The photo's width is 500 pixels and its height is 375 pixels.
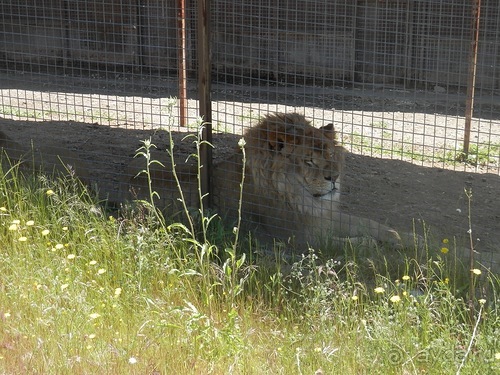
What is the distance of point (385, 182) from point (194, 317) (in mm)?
4918

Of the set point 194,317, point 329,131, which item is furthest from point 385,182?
point 194,317

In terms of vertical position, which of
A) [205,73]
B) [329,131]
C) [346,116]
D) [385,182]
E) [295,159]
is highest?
[205,73]

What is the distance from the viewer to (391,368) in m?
3.91

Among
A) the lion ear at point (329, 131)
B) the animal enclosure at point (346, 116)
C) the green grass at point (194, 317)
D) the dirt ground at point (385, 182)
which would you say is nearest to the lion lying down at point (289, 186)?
the lion ear at point (329, 131)

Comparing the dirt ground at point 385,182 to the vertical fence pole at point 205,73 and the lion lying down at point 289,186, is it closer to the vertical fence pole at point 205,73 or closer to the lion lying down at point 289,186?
the lion lying down at point 289,186

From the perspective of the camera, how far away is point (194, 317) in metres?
4.10

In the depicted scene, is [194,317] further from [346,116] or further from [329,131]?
[346,116]

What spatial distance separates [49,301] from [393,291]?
196 centimetres

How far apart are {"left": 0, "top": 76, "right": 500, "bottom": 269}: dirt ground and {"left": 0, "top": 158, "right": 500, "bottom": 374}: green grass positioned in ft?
5.26

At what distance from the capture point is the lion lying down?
6.31m

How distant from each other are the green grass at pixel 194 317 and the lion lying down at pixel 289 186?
3.13 feet

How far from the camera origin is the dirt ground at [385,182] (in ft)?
24.0

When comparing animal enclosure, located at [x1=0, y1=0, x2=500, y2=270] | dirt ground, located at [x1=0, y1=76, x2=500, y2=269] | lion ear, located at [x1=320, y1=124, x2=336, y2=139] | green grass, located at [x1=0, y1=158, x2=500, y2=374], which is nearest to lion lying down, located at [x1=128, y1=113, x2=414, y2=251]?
lion ear, located at [x1=320, y1=124, x2=336, y2=139]

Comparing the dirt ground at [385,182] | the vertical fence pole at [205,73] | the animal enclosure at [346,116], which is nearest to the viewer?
the vertical fence pole at [205,73]
